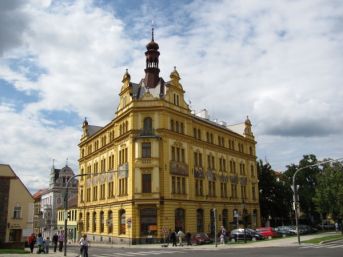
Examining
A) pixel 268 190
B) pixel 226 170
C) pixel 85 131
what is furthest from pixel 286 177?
pixel 85 131

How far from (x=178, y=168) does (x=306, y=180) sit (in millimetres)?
38415

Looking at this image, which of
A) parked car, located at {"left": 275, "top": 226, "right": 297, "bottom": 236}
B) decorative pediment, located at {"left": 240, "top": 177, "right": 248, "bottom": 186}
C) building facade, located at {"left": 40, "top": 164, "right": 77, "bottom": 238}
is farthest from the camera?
building facade, located at {"left": 40, "top": 164, "right": 77, "bottom": 238}

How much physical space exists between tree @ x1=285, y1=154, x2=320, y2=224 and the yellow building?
1681 centimetres

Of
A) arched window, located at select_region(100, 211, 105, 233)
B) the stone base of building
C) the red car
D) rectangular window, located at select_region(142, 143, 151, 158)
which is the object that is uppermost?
rectangular window, located at select_region(142, 143, 151, 158)

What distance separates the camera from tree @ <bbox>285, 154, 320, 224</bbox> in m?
77.2

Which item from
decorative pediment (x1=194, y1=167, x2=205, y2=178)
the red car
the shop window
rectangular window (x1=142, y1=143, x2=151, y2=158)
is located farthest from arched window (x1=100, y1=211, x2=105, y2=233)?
the red car

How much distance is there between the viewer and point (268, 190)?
75.7 m

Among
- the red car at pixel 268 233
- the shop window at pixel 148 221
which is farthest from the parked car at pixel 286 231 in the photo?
the shop window at pixel 148 221

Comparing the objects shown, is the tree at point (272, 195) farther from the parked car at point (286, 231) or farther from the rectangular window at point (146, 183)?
the rectangular window at point (146, 183)

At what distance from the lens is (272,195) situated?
75.5 m

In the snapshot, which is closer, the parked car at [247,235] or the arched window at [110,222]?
the parked car at [247,235]

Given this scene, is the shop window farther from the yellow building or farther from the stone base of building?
the stone base of building

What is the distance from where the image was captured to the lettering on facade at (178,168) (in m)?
50.3

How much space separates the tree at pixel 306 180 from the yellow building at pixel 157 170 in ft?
55.2
